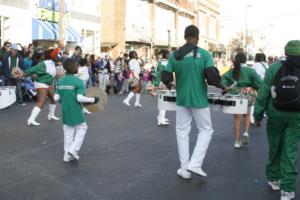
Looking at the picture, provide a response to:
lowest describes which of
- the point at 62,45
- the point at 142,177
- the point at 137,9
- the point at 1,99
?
the point at 142,177

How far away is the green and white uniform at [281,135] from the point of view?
5.50m

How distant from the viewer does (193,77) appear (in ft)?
21.2

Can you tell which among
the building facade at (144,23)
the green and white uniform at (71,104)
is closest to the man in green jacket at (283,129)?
the green and white uniform at (71,104)

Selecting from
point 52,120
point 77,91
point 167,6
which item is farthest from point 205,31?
point 77,91

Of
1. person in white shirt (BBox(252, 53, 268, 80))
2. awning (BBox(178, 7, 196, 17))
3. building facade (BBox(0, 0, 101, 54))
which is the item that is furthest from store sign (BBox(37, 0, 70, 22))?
awning (BBox(178, 7, 196, 17))

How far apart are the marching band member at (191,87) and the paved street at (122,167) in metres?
0.34

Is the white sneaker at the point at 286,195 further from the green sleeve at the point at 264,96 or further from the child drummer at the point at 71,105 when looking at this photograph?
the child drummer at the point at 71,105

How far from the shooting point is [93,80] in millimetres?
22500

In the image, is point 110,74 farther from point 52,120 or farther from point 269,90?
point 269,90

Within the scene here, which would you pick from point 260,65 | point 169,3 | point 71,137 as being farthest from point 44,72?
point 169,3

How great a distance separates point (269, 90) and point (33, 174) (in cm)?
332

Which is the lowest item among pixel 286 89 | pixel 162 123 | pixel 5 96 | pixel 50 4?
pixel 162 123

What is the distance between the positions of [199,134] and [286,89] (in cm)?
161

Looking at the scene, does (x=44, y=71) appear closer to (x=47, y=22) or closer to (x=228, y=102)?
(x=228, y=102)
